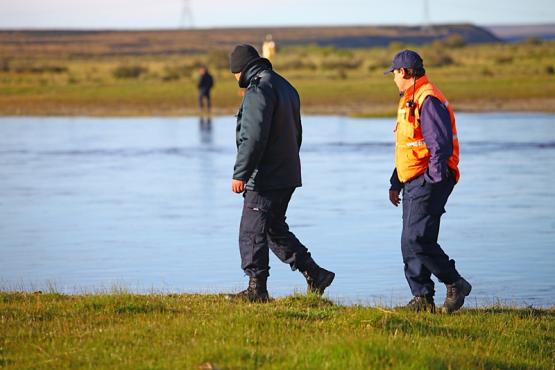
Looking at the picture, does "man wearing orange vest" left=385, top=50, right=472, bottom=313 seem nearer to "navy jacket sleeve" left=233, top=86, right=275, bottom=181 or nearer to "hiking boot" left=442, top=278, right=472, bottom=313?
Answer: "hiking boot" left=442, top=278, right=472, bottom=313

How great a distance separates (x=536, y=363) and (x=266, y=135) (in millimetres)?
2639

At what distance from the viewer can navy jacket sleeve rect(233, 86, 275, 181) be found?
334 inches

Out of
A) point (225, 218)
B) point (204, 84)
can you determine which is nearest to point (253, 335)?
point (225, 218)

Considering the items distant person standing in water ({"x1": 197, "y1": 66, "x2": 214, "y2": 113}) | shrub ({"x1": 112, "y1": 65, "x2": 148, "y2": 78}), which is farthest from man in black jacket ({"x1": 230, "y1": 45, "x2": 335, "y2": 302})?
shrub ({"x1": 112, "y1": 65, "x2": 148, "y2": 78})

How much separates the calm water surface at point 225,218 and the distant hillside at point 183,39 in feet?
376

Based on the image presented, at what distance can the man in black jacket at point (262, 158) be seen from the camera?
336 inches

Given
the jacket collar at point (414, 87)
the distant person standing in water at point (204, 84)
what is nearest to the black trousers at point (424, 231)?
the jacket collar at point (414, 87)

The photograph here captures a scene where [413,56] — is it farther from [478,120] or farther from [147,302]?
[478,120]

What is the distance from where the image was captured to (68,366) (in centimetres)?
640

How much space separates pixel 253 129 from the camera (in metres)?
8.52

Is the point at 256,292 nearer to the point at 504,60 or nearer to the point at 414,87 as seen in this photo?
the point at 414,87

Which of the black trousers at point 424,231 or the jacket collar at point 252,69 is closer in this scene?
the black trousers at point 424,231

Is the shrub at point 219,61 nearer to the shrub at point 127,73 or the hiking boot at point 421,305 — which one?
the shrub at point 127,73

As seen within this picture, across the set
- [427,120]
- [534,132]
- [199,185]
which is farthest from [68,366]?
[534,132]
